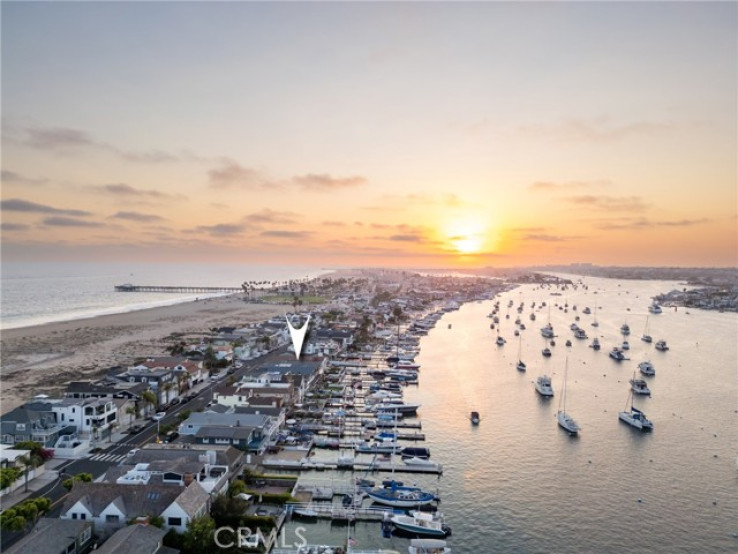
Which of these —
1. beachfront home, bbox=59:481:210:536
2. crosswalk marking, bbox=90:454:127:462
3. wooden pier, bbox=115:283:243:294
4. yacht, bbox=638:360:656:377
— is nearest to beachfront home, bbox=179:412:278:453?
crosswalk marking, bbox=90:454:127:462

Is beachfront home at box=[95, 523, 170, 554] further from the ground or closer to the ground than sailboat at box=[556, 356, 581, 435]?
further from the ground

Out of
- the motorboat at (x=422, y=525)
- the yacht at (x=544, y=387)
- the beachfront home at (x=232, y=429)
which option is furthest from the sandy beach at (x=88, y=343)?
the yacht at (x=544, y=387)

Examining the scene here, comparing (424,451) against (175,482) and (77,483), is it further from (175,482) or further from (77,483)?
(77,483)

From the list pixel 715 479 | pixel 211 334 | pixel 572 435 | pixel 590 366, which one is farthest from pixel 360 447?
pixel 211 334

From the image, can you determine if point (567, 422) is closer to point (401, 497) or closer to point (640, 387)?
point (640, 387)

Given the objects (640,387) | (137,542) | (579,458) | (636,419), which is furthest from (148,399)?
(640,387)

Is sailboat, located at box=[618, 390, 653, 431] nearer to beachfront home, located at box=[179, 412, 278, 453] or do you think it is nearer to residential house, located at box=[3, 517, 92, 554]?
beachfront home, located at box=[179, 412, 278, 453]

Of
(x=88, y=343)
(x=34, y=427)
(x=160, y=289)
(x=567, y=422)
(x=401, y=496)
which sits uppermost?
(x=160, y=289)
